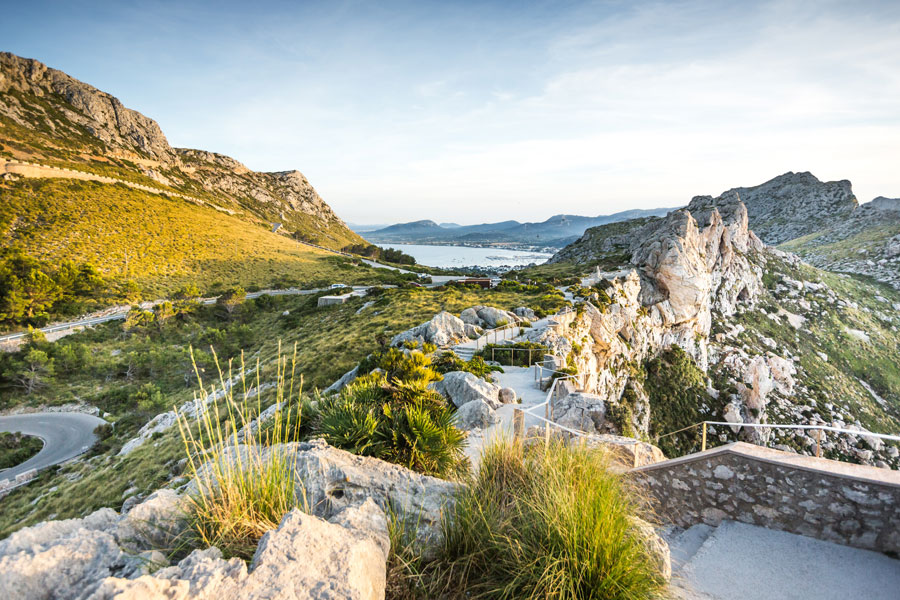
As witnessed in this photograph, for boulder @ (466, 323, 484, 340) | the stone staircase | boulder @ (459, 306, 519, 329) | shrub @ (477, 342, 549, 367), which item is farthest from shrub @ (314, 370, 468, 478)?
boulder @ (459, 306, 519, 329)

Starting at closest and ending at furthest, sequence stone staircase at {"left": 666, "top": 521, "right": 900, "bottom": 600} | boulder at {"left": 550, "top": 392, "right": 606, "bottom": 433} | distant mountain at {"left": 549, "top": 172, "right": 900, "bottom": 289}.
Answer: stone staircase at {"left": 666, "top": 521, "right": 900, "bottom": 600}, boulder at {"left": 550, "top": 392, "right": 606, "bottom": 433}, distant mountain at {"left": 549, "top": 172, "right": 900, "bottom": 289}

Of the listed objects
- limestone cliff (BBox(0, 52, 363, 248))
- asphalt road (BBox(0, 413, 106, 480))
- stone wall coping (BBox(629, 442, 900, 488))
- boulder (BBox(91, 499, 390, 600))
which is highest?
limestone cliff (BBox(0, 52, 363, 248))

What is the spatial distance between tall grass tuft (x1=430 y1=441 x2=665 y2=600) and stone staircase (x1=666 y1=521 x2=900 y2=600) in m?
1.06

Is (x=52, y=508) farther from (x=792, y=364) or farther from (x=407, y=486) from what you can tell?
(x=792, y=364)

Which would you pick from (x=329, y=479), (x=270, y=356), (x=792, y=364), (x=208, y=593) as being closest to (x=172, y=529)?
(x=208, y=593)

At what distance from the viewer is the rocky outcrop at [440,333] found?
1645cm

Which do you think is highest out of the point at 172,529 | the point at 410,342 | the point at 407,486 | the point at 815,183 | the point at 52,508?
the point at 815,183

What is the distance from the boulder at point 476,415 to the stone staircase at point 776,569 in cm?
433

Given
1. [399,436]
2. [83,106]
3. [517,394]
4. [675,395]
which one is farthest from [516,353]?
[83,106]

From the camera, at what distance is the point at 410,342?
15.5m

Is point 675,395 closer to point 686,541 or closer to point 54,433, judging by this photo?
point 686,541

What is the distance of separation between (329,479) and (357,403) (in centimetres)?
202

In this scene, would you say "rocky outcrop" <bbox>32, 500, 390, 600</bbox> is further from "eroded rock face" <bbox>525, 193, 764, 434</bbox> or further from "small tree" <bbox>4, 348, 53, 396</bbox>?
"small tree" <bbox>4, 348, 53, 396</bbox>

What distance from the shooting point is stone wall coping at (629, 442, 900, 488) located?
4.58m
